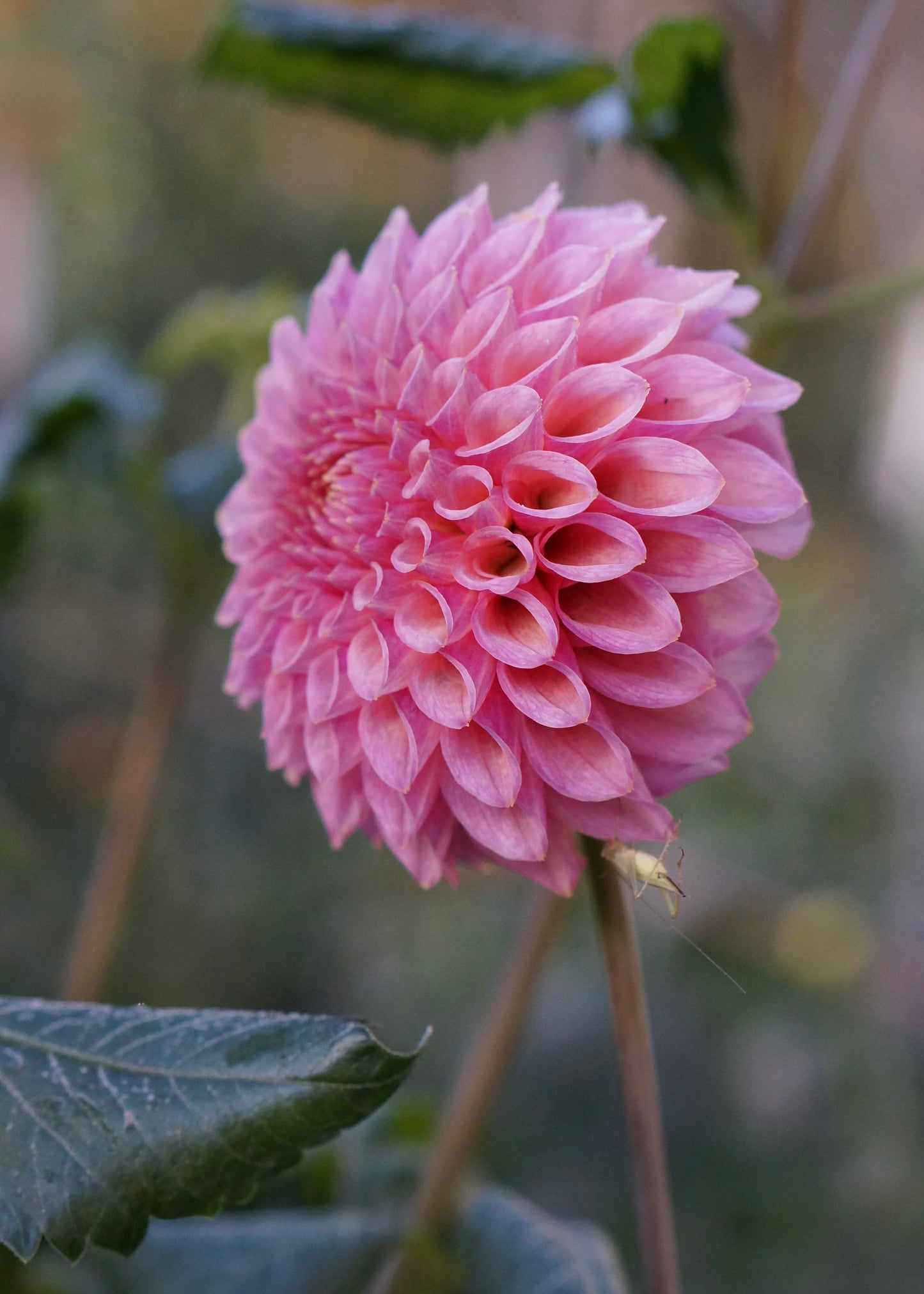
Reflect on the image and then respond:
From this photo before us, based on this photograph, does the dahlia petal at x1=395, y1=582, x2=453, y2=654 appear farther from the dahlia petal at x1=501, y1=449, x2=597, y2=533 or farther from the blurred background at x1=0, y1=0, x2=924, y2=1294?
the blurred background at x1=0, y1=0, x2=924, y2=1294

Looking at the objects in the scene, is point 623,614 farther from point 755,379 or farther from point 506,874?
point 506,874

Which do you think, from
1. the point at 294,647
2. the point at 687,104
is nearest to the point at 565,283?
the point at 294,647

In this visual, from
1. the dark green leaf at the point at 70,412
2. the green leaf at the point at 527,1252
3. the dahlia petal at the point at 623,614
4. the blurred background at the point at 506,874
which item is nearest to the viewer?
the dahlia petal at the point at 623,614

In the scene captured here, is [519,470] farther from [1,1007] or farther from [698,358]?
[1,1007]

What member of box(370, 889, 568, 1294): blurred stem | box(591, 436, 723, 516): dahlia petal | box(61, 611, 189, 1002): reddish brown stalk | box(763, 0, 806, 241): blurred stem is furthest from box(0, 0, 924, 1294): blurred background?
box(591, 436, 723, 516): dahlia petal

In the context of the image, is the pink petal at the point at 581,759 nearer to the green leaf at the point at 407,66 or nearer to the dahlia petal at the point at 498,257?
the dahlia petal at the point at 498,257

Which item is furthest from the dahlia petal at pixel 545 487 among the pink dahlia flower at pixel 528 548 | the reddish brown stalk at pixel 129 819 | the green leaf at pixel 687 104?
the reddish brown stalk at pixel 129 819
